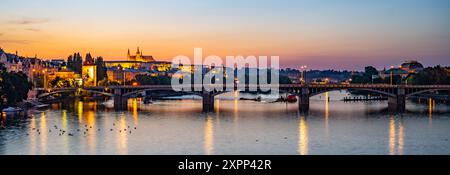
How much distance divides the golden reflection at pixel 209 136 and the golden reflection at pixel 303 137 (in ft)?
16.4

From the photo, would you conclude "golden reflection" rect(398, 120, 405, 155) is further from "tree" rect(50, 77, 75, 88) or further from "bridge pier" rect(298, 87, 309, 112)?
"tree" rect(50, 77, 75, 88)

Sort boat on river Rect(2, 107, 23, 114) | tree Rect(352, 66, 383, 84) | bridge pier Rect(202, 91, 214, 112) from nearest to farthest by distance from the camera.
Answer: boat on river Rect(2, 107, 23, 114) < bridge pier Rect(202, 91, 214, 112) < tree Rect(352, 66, 383, 84)

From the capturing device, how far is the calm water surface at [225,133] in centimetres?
3841

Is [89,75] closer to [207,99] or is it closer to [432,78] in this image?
[432,78]

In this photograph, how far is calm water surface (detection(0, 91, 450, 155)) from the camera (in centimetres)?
3841

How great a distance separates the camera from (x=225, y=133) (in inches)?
1822

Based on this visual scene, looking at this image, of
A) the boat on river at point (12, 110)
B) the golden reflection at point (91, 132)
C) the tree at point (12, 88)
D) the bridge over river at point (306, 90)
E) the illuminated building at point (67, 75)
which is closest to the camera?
the golden reflection at point (91, 132)

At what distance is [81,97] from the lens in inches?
3853

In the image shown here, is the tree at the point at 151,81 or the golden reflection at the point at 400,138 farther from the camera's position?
the tree at the point at 151,81

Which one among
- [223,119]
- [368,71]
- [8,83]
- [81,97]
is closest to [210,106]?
[223,119]

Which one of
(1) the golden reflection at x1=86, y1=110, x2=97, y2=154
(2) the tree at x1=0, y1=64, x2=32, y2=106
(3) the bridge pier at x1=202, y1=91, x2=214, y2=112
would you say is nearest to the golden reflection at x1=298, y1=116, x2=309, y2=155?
(1) the golden reflection at x1=86, y1=110, x2=97, y2=154

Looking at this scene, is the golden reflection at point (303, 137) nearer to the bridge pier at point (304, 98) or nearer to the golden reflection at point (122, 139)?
the golden reflection at point (122, 139)

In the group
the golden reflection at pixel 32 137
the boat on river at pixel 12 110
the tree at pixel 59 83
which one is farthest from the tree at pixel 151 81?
the golden reflection at pixel 32 137
